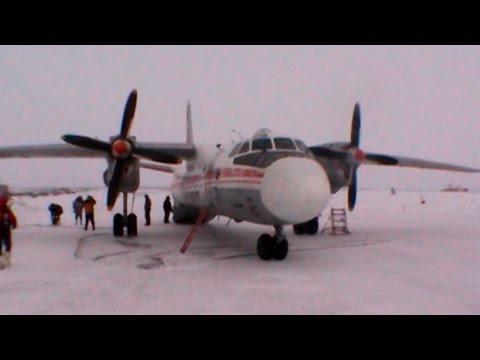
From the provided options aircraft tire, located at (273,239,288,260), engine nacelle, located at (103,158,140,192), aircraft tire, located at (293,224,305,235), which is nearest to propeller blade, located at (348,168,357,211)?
aircraft tire, located at (293,224,305,235)

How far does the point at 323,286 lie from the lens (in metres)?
7.49

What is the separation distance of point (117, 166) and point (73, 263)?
13.8 ft

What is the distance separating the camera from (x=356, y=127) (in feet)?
51.5

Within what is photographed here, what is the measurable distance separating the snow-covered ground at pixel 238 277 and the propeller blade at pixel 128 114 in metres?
3.49

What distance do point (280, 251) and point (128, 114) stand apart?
21.9 feet

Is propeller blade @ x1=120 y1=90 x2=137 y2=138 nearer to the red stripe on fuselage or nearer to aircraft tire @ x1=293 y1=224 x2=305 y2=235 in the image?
the red stripe on fuselage

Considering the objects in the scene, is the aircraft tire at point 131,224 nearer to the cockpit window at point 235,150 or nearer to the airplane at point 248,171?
the airplane at point 248,171

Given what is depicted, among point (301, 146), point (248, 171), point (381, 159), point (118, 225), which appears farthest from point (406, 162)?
point (118, 225)

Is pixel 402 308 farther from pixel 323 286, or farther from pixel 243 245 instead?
pixel 243 245

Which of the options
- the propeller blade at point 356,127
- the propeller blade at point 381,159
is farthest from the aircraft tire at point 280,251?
the propeller blade at point 381,159

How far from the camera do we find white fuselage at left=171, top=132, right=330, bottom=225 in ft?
28.3

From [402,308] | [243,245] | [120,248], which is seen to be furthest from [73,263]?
[402,308]

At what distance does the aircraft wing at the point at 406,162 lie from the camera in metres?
17.2

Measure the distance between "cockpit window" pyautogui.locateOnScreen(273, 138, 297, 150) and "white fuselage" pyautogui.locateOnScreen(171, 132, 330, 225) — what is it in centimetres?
9
